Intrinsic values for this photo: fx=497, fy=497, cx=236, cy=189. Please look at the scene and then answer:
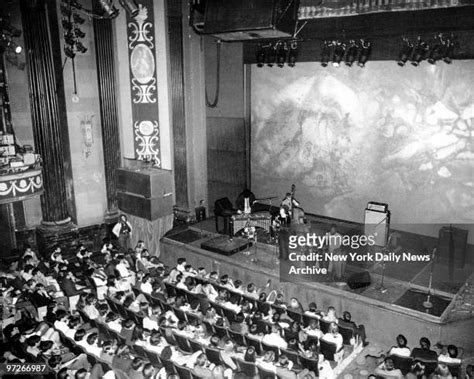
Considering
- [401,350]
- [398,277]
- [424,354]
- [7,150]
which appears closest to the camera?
[424,354]

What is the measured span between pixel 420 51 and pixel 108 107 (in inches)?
321

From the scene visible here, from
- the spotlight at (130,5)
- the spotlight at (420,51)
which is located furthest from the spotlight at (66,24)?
the spotlight at (420,51)

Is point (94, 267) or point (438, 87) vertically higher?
point (438, 87)

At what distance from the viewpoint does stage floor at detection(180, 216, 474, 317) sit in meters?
9.45

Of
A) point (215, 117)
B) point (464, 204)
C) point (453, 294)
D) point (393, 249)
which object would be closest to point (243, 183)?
point (215, 117)

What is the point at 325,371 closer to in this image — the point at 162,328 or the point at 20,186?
the point at 162,328

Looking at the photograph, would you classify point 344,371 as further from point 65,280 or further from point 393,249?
point 65,280

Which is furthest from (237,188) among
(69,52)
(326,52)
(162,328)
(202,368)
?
(202,368)

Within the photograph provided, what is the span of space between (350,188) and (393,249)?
2.55 metres

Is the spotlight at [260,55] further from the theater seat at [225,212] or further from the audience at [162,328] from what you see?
the audience at [162,328]

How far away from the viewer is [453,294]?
9492mm

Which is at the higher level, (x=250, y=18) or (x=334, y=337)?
(x=250, y=18)

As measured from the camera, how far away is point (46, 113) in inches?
501

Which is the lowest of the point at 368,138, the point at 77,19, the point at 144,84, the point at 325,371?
the point at 325,371
